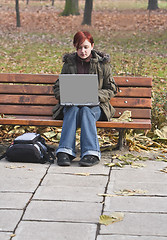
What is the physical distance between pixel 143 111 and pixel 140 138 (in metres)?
0.37

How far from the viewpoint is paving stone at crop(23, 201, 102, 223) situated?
383 cm

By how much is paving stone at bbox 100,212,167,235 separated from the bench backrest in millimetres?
2472

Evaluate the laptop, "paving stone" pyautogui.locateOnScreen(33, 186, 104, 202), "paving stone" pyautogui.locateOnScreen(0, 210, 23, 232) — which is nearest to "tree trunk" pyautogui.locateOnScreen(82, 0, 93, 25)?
the laptop

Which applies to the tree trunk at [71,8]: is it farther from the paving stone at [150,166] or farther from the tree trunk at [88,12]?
the paving stone at [150,166]

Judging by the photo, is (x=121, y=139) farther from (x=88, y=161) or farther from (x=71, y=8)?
(x=71, y=8)

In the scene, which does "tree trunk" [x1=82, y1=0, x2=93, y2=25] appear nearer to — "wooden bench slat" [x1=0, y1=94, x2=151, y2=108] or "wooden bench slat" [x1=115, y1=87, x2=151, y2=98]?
"wooden bench slat" [x1=0, y1=94, x2=151, y2=108]

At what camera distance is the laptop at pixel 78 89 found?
558 centimetres

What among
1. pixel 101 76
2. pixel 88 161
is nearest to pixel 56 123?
pixel 88 161

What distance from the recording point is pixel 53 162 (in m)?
5.45

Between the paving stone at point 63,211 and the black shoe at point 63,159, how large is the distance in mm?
1147

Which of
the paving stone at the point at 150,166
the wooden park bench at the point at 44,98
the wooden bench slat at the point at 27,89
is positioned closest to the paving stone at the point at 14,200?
the paving stone at the point at 150,166

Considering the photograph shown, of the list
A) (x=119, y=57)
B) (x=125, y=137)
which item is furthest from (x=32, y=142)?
(x=119, y=57)

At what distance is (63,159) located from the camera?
17.5 ft

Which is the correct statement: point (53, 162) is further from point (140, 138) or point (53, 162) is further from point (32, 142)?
Answer: point (140, 138)
